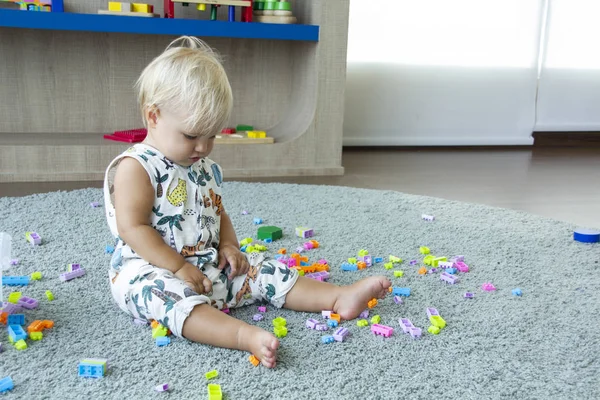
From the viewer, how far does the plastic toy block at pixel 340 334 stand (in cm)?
99

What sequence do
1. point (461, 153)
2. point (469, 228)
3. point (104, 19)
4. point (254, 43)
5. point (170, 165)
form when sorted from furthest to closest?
point (461, 153) → point (254, 43) → point (104, 19) → point (469, 228) → point (170, 165)

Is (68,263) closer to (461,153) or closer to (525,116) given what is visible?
(461,153)

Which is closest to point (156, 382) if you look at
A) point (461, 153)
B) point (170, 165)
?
point (170, 165)

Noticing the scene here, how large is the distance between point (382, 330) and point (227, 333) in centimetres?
25

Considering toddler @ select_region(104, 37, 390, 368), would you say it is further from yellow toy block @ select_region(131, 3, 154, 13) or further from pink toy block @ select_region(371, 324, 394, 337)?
yellow toy block @ select_region(131, 3, 154, 13)

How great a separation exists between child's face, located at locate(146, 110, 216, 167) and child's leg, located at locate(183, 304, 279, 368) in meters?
0.25

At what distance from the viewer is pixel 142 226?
1021 millimetres

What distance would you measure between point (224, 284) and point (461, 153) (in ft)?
7.21

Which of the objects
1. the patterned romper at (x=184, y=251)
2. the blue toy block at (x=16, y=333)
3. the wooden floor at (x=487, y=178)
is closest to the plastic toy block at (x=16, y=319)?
the blue toy block at (x=16, y=333)

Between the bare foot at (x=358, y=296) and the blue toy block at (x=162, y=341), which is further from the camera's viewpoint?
the bare foot at (x=358, y=296)

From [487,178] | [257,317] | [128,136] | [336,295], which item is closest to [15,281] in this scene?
[257,317]

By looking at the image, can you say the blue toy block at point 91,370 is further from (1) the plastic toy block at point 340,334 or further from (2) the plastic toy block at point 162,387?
(1) the plastic toy block at point 340,334

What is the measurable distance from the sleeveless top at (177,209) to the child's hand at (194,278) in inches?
1.7

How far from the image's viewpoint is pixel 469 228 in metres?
1.65
